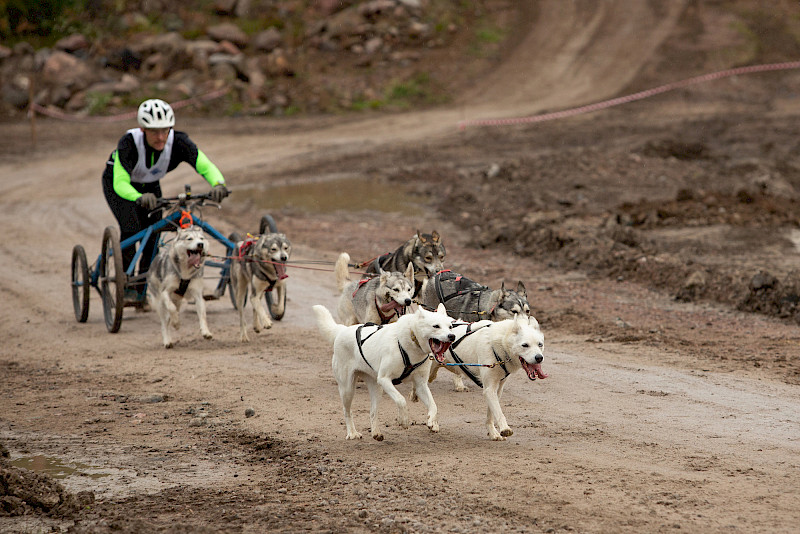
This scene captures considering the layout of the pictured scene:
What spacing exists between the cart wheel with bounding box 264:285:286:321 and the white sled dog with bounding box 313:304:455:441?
13.8ft

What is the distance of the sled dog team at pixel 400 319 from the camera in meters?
7.09

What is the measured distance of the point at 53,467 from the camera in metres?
7.11

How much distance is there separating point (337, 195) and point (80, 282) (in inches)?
382

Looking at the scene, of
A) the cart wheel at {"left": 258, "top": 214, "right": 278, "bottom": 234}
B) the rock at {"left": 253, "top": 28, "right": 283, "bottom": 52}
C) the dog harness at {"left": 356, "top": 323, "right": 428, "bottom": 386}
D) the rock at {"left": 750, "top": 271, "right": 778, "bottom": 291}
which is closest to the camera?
the dog harness at {"left": 356, "top": 323, "right": 428, "bottom": 386}

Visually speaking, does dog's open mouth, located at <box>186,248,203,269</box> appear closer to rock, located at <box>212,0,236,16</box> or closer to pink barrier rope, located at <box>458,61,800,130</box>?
pink barrier rope, located at <box>458,61,800,130</box>

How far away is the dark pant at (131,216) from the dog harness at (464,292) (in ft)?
14.0

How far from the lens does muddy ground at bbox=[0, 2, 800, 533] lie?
6.08m

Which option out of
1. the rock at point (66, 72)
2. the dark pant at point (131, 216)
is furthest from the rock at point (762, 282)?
the rock at point (66, 72)

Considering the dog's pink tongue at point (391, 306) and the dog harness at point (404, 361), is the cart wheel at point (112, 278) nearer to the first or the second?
the dog's pink tongue at point (391, 306)

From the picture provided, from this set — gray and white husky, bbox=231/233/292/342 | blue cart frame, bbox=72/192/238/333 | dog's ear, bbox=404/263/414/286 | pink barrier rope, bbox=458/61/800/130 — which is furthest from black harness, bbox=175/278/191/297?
pink barrier rope, bbox=458/61/800/130

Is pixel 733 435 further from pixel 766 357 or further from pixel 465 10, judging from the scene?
pixel 465 10

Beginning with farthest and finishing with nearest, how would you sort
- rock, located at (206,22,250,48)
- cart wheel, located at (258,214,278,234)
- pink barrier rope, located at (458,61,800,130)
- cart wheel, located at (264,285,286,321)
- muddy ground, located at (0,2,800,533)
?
rock, located at (206,22,250,48), pink barrier rope, located at (458,61,800,130), cart wheel, located at (264,285,286,321), cart wheel, located at (258,214,278,234), muddy ground, located at (0,2,800,533)

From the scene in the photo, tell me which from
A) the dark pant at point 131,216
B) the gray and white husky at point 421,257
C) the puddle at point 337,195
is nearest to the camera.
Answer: the gray and white husky at point 421,257

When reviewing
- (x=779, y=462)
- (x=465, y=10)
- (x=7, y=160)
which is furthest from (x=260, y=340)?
(x=465, y=10)
